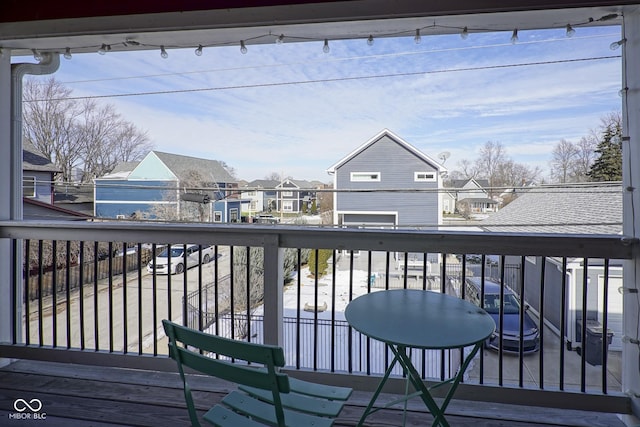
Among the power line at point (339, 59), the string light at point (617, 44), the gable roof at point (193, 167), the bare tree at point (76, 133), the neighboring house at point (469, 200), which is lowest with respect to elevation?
the neighboring house at point (469, 200)

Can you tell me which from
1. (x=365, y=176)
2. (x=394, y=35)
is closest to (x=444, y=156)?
(x=365, y=176)

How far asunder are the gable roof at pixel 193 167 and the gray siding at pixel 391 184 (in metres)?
0.96

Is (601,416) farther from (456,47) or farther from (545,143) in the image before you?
(456,47)

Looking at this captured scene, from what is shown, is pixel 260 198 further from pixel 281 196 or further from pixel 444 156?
pixel 444 156

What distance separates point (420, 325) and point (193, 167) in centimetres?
220

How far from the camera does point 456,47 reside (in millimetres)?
2475

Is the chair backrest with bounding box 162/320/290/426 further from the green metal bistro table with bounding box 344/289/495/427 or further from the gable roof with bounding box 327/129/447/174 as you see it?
the gable roof with bounding box 327/129/447/174

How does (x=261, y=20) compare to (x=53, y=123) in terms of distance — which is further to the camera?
(x=53, y=123)

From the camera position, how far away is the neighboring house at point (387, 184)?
2436mm

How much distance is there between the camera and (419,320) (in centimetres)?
134

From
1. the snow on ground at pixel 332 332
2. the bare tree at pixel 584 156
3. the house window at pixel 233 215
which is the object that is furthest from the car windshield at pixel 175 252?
the bare tree at pixel 584 156

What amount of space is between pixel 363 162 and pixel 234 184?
3.43 ft

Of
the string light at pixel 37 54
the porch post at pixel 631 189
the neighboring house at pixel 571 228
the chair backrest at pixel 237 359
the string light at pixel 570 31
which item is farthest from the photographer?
the string light at pixel 37 54

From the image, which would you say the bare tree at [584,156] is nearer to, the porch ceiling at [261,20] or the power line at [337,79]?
the power line at [337,79]
